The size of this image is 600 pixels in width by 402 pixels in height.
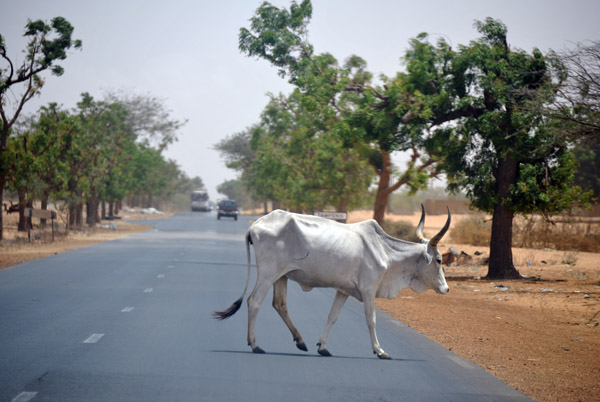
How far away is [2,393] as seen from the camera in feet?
21.1

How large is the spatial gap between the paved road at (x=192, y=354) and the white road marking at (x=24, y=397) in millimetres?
16

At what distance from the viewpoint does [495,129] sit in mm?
20359

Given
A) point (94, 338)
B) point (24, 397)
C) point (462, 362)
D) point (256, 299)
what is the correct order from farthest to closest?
point (94, 338) < point (462, 362) < point (256, 299) < point (24, 397)

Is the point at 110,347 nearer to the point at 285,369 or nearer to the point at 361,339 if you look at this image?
the point at 285,369

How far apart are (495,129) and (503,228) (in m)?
2.96

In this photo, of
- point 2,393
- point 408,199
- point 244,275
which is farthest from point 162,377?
point 408,199

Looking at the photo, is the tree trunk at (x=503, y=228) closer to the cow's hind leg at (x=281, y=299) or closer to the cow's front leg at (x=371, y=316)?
the cow's front leg at (x=371, y=316)

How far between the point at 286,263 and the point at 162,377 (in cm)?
186

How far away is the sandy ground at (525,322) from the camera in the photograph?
8.67 meters

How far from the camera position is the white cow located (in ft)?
27.5

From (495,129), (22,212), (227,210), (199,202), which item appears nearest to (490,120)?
(495,129)

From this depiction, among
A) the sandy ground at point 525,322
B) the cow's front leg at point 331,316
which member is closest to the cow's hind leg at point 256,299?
the cow's front leg at point 331,316

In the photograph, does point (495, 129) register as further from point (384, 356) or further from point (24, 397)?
point (24, 397)

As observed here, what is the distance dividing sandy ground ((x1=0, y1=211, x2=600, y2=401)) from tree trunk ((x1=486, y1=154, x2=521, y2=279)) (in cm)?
56
